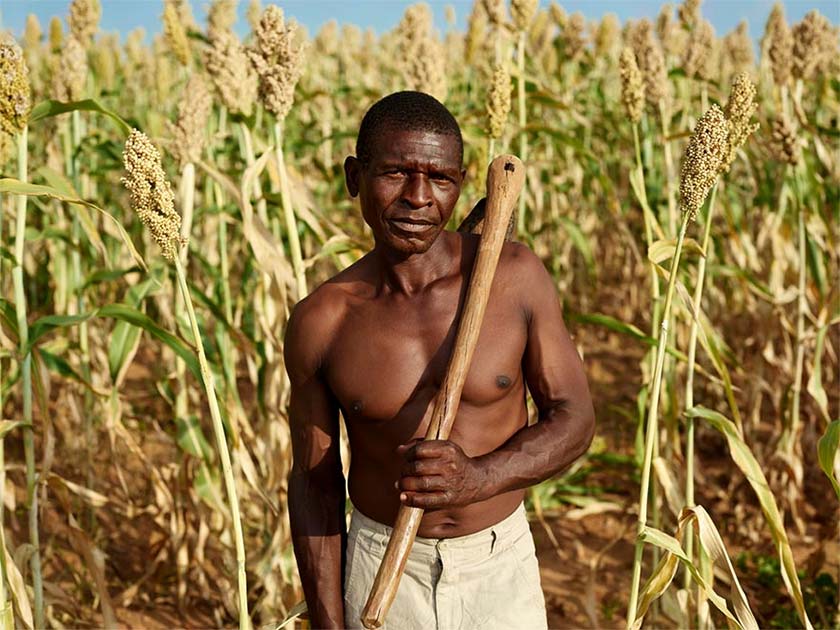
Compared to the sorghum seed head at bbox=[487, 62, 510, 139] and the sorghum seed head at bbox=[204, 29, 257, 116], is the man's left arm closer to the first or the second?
the sorghum seed head at bbox=[487, 62, 510, 139]

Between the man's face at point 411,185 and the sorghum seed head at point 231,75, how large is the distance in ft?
4.05

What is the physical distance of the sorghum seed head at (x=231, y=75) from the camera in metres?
2.82

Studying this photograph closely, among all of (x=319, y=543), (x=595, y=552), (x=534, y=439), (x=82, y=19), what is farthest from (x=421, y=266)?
(x=82, y=19)

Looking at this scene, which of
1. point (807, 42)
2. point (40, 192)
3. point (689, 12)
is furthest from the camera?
point (689, 12)

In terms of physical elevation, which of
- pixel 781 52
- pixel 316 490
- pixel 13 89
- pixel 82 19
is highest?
pixel 82 19

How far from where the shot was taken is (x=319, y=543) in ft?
6.42

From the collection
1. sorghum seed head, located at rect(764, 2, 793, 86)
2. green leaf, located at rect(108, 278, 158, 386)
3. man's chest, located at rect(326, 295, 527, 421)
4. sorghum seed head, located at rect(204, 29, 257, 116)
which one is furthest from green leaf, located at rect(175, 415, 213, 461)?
sorghum seed head, located at rect(764, 2, 793, 86)

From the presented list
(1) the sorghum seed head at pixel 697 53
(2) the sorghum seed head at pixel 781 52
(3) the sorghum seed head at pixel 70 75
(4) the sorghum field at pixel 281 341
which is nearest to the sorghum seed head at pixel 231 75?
(4) the sorghum field at pixel 281 341

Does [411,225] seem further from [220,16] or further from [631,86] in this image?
[220,16]

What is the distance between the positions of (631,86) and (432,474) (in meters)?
1.73

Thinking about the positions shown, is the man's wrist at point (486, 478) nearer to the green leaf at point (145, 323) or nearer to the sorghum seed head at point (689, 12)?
the green leaf at point (145, 323)

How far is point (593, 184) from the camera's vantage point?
21.2 ft

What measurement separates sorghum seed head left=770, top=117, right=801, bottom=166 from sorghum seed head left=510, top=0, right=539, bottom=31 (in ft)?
3.27

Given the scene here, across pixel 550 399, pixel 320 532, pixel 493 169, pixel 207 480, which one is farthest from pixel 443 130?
pixel 207 480
